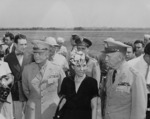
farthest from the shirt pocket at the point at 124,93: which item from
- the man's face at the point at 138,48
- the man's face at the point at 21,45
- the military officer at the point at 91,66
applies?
the man's face at the point at 138,48

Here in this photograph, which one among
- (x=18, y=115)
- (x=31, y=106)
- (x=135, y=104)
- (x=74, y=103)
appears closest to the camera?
(x=135, y=104)

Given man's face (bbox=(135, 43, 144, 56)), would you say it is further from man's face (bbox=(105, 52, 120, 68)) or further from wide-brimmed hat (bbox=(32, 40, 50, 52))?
man's face (bbox=(105, 52, 120, 68))

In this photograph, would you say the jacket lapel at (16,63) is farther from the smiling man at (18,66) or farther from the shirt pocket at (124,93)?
the shirt pocket at (124,93)

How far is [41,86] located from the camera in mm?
4922

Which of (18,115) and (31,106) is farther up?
(31,106)

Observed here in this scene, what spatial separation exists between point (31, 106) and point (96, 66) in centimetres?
213

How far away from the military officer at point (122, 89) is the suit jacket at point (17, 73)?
1558 mm

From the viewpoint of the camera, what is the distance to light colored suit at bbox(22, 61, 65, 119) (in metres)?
4.92

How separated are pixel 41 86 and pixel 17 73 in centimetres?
97

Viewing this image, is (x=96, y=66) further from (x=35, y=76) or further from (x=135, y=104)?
(x=135, y=104)

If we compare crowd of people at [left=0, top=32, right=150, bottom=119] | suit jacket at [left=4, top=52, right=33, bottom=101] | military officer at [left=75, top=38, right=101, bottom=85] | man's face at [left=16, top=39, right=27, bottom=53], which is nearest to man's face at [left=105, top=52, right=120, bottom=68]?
crowd of people at [left=0, top=32, right=150, bottom=119]

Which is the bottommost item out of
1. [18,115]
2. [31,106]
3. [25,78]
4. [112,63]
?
[18,115]

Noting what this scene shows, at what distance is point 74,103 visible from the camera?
4395mm

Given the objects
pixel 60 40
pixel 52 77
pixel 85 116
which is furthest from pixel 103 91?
pixel 60 40
